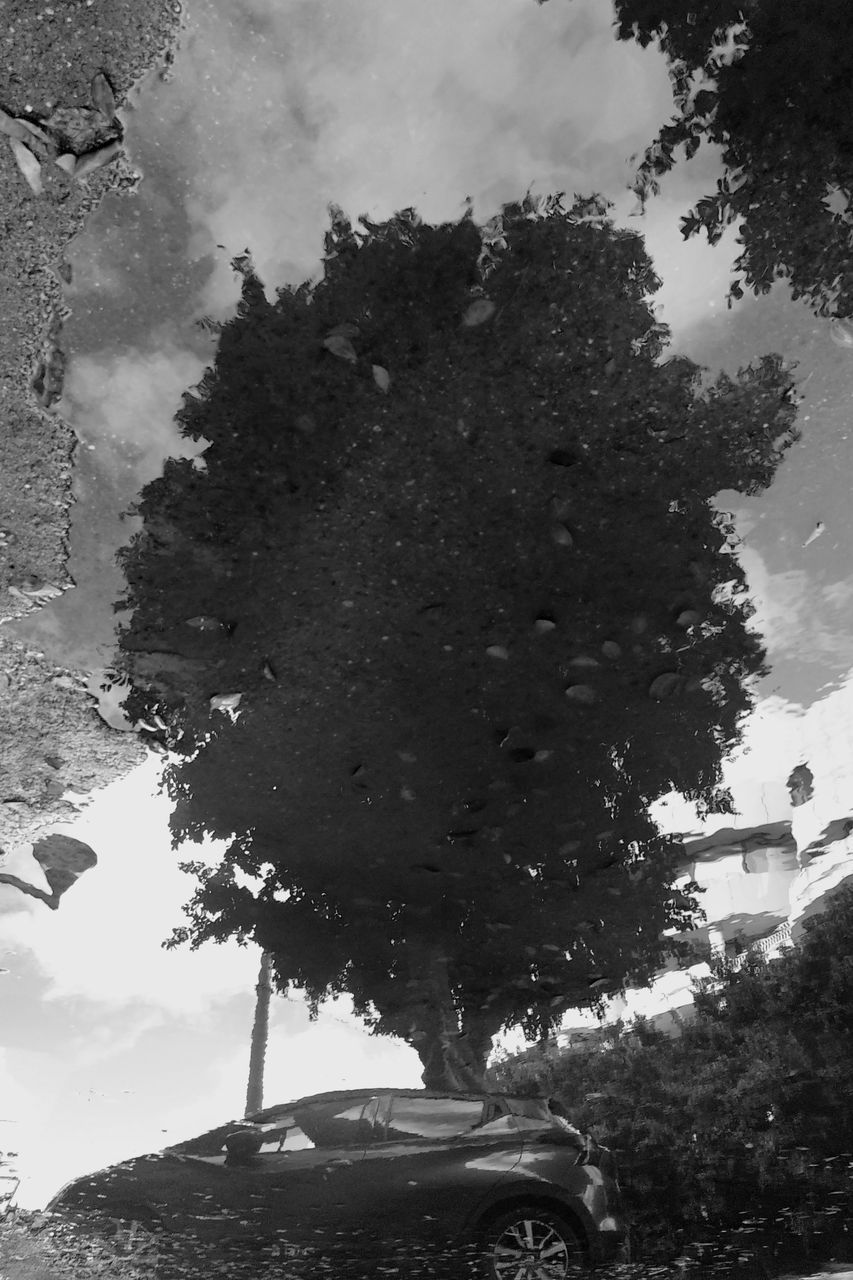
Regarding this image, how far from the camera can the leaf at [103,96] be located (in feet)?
6.80

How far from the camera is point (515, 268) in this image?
2.24 m

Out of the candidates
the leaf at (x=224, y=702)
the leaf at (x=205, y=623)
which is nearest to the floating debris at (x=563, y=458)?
the leaf at (x=205, y=623)

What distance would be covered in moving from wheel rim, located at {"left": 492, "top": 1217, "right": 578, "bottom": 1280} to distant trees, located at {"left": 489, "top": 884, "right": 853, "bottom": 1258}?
0.41 metres

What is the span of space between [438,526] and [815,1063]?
3.94 m

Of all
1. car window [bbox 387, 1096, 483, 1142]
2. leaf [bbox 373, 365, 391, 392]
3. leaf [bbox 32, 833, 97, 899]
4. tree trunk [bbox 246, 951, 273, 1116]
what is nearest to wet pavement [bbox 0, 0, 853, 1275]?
leaf [bbox 373, 365, 391, 392]

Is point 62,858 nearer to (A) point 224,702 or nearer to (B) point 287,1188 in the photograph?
(A) point 224,702

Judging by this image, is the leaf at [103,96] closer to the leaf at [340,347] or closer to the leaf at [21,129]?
the leaf at [21,129]

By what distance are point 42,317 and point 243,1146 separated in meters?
3.42

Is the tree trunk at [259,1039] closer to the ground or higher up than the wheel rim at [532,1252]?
higher up

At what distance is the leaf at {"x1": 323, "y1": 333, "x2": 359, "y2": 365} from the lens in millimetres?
2301

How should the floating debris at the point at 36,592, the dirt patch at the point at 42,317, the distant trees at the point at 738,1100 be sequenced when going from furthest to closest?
the distant trees at the point at 738,1100 → the floating debris at the point at 36,592 → the dirt patch at the point at 42,317

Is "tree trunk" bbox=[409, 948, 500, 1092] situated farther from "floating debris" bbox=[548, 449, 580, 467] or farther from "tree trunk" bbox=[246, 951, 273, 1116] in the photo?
"floating debris" bbox=[548, 449, 580, 467]

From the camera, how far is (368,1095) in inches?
120

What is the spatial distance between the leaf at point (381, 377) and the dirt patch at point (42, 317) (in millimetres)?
942
